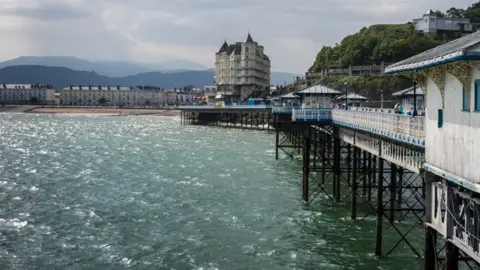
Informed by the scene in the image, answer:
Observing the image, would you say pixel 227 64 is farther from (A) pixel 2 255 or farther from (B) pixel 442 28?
(A) pixel 2 255

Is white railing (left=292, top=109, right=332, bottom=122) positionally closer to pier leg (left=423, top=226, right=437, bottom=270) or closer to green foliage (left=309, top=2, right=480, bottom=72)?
pier leg (left=423, top=226, right=437, bottom=270)

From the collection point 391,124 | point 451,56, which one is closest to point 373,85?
point 391,124

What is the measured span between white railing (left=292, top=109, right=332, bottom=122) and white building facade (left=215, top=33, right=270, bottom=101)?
144705mm

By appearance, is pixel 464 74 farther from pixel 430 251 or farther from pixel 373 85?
pixel 373 85

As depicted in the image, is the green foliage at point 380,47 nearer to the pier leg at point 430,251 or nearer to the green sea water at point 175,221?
the green sea water at point 175,221

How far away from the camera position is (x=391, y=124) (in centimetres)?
2044

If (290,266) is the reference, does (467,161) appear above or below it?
above

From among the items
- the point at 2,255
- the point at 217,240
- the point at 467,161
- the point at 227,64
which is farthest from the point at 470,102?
the point at 227,64

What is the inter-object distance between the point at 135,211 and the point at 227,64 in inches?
6384

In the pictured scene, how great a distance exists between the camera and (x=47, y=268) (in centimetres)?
2100

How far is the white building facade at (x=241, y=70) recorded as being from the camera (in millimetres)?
182500

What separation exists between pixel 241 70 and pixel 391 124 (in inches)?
6478

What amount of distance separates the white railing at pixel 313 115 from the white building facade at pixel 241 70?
145 meters

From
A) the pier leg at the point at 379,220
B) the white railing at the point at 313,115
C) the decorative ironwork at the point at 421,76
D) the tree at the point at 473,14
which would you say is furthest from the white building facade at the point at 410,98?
the tree at the point at 473,14
